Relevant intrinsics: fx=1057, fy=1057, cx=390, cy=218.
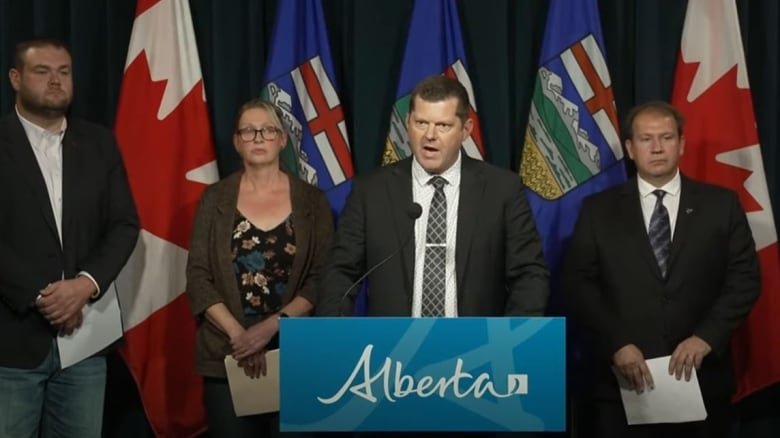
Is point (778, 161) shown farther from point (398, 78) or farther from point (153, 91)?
point (153, 91)

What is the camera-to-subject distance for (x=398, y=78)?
4.46 meters

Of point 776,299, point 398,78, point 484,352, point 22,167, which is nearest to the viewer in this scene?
point 484,352

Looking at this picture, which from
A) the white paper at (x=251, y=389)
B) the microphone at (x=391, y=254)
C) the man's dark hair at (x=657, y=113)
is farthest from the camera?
the man's dark hair at (x=657, y=113)

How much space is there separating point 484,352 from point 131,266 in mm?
2227

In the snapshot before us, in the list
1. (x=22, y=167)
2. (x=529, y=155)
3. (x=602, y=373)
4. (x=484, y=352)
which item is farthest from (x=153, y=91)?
(x=484, y=352)

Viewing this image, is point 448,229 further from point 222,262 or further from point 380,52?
point 380,52

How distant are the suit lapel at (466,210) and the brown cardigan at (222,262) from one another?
85cm

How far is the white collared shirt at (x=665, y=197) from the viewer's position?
12.2 feet

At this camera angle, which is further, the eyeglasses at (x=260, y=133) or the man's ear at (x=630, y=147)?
the man's ear at (x=630, y=147)

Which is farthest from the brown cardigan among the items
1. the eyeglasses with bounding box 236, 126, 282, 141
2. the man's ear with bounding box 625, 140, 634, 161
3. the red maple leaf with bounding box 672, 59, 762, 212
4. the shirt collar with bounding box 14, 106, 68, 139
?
the red maple leaf with bounding box 672, 59, 762, 212

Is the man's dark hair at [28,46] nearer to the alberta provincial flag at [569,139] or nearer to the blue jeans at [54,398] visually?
the blue jeans at [54,398]

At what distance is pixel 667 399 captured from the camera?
136 inches

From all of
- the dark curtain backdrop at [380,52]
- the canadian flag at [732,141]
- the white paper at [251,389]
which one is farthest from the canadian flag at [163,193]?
the canadian flag at [732,141]

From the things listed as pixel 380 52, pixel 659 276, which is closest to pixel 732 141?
pixel 659 276
